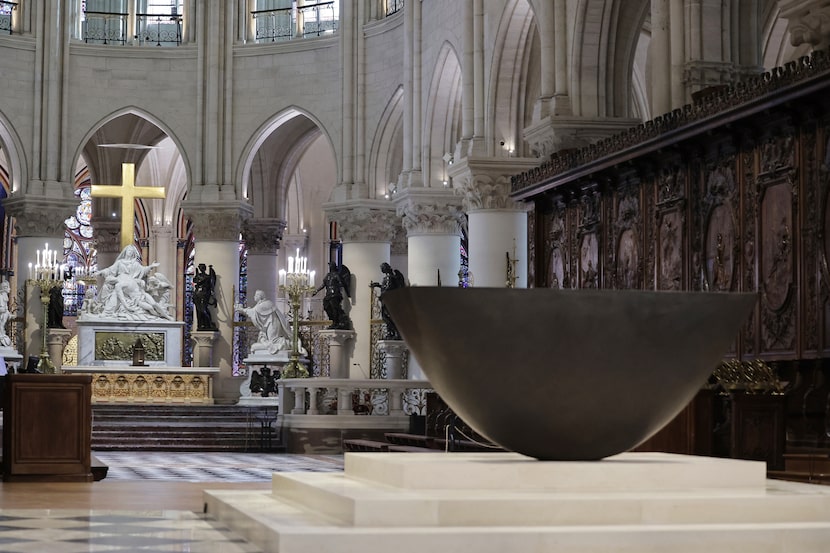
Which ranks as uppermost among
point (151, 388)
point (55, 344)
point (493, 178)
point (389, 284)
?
point (493, 178)

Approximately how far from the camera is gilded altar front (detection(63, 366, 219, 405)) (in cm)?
2831

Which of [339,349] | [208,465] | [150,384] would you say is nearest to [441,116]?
[339,349]

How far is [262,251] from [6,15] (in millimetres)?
8795

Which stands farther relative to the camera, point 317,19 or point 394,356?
point 317,19

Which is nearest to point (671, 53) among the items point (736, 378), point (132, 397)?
point (736, 378)

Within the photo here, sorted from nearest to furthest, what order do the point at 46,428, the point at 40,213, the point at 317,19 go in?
1. the point at 46,428
2. the point at 40,213
3. the point at 317,19

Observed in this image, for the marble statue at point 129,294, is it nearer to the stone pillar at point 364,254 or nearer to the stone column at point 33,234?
the stone column at point 33,234

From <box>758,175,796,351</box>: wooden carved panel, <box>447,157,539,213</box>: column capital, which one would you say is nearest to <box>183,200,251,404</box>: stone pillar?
<box>447,157,539,213</box>: column capital

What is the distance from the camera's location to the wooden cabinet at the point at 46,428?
39.7ft

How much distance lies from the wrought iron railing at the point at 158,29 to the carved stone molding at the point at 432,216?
8882mm

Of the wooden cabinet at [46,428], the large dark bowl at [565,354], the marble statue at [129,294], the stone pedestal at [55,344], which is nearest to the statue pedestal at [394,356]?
the marble statue at [129,294]

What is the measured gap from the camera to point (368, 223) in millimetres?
31891

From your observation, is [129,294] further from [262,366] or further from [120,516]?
[120,516]

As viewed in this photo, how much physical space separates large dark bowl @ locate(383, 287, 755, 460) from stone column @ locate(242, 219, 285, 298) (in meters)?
30.5
